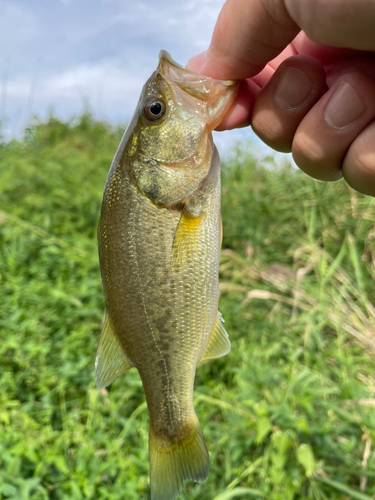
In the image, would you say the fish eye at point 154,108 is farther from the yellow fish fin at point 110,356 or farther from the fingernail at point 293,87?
the yellow fish fin at point 110,356

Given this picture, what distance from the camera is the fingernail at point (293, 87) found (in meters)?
1.36

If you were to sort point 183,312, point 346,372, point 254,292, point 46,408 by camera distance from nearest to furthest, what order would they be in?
point 183,312 → point 46,408 → point 346,372 → point 254,292

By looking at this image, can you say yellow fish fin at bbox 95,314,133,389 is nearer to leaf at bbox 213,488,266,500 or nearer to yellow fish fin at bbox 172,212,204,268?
yellow fish fin at bbox 172,212,204,268

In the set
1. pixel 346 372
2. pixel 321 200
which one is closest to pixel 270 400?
pixel 346 372

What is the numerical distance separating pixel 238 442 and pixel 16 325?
1.91 m

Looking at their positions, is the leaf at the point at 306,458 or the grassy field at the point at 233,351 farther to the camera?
the grassy field at the point at 233,351

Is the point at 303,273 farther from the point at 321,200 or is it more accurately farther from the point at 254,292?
the point at 321,200

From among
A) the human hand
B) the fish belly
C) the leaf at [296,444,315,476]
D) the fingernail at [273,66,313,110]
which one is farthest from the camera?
the leaf at [296,444,315,476]

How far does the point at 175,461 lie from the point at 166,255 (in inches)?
29.5

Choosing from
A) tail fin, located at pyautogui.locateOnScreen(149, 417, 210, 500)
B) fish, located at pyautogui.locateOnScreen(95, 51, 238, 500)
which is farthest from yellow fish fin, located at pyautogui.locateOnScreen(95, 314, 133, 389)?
tail fin, located at pyautogui.locateOnScreen(149, 417, 210, 500)

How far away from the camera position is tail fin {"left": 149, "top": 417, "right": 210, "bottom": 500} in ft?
4.20

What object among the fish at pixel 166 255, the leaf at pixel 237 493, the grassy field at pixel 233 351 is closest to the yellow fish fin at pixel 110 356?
the fish at pixel 166 255

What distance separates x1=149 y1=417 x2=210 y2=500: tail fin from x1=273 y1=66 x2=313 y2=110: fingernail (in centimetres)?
127

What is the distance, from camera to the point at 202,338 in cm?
134
